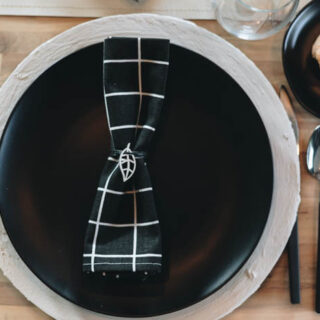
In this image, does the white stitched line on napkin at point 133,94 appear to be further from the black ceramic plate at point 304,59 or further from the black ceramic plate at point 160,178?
the black ceramic plate at point 304,59

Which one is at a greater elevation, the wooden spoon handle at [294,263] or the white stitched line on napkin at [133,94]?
the white stitched line on napkin at [133,94]

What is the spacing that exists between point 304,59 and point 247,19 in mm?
89

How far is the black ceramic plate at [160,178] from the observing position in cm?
43

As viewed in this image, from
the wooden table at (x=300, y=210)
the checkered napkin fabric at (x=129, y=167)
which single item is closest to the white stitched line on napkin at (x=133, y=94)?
the checkered napkin fabric at (x=129, y=167)

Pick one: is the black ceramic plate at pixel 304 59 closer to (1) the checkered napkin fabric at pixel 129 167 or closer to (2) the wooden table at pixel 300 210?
Result: (2) the wooden table at pixel 300 210

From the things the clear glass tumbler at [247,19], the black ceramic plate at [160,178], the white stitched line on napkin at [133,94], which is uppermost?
the clear glass tumbler at [247,19]

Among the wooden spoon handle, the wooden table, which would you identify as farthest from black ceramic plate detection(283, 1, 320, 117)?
the wooden spoon handle

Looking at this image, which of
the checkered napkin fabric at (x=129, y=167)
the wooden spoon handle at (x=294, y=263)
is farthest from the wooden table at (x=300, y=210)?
the checkered napkin fabric at (x=129, y=167)

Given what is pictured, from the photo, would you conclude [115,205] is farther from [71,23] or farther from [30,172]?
[71,23]

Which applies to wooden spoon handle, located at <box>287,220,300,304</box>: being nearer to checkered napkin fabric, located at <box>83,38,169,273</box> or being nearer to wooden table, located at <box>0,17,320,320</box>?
wooden table, located at <box>0,17,320,320</box>

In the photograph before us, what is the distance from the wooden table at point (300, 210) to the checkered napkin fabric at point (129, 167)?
0.41ft

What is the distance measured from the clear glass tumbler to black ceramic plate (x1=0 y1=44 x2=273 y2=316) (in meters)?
0.09

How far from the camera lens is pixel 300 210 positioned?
482mm

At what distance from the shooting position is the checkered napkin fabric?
1.37 ft
